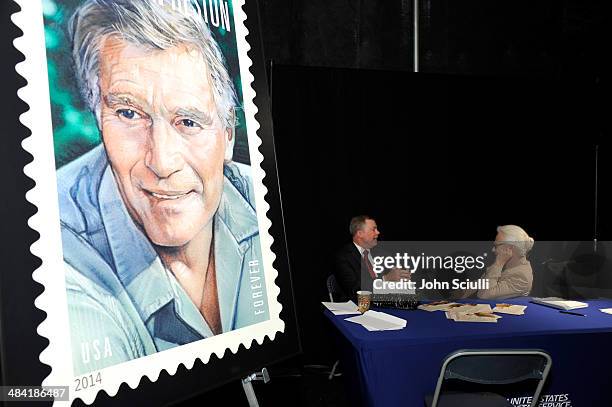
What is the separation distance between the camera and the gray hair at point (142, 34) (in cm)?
90

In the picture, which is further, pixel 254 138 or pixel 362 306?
pixel 362 306

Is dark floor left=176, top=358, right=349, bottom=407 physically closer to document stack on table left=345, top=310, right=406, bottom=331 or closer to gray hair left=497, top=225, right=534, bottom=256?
document stack on table left=345, top=310, right=406, bottom=331

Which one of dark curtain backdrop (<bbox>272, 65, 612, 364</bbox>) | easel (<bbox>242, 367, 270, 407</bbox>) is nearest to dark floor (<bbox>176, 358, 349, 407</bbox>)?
dark curtain backdrop (<bbox>272, 65, 612, 364</bbox>)

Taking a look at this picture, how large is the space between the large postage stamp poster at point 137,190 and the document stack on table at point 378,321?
935 millimetres

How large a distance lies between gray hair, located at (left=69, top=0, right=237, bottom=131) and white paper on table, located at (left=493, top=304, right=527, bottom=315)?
1.85 meters

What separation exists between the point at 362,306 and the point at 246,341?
1.32m

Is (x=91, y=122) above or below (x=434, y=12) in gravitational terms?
below

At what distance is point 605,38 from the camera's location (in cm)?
518

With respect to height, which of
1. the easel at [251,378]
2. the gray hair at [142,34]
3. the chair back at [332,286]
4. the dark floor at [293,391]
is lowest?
the dark floor at [293,391]

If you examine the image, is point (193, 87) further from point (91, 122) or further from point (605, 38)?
point (605, 38)

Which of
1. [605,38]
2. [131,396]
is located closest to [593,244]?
[605,38]

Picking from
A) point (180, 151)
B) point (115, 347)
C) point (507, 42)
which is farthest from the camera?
point (507, 42)

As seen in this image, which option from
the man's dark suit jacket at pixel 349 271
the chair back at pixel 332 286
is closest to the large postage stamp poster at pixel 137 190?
the chair back at pixel 332 286

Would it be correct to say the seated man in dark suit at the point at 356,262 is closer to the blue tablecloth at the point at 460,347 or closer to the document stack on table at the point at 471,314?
the document stack on table at the point at 471,314
